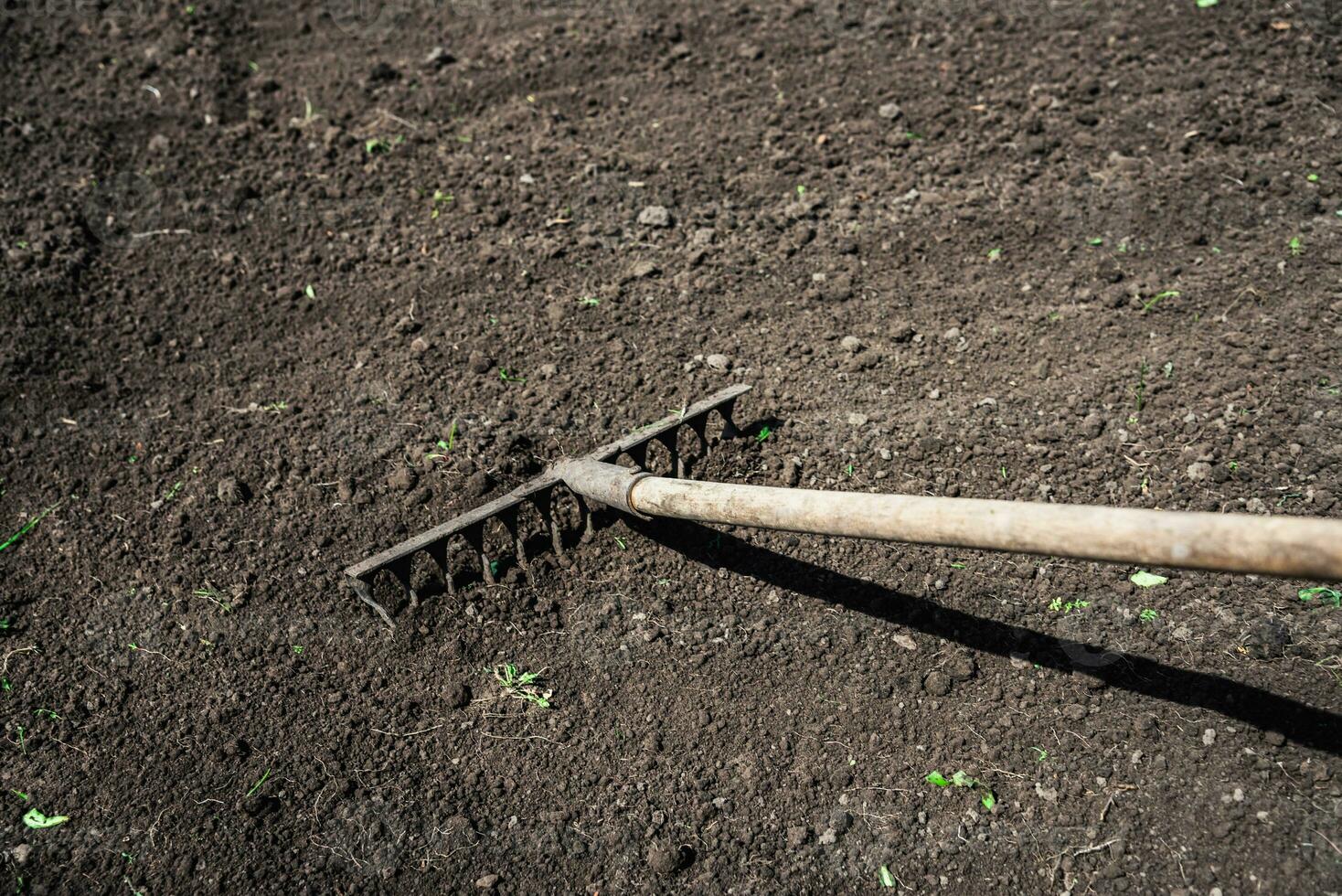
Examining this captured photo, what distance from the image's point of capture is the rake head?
338 centimetres

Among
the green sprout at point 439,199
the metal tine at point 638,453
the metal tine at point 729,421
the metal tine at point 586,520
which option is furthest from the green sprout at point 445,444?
the green sprout at point 439,199

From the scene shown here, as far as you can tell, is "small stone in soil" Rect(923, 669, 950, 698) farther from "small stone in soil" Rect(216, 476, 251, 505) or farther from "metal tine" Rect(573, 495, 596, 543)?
"small stone in soil" Rect(216, 476, 251, 505)

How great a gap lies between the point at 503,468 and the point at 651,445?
0.57 meters

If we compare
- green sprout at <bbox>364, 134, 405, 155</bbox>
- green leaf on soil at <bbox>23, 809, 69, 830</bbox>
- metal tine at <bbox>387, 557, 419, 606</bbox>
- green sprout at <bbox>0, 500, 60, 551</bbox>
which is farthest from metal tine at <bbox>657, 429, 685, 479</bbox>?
green sprout at <bbox>364, 134, 405, 155</bbox>

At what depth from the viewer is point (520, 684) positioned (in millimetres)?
3301

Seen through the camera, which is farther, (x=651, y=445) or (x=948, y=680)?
(x=651, y=445)

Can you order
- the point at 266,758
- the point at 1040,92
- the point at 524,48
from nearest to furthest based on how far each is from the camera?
the point at 266,758 → the point at 1040,92 → the point at 524,48

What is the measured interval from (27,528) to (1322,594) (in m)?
4.45

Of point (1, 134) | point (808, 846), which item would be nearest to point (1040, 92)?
point (808, 846)

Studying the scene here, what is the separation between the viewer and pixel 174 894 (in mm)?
2863

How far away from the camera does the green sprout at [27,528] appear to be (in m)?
3.73

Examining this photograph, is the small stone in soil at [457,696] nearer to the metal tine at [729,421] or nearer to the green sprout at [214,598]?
the green sprout at [214,598]

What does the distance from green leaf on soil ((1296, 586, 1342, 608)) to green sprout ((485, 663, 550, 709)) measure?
2.40 metres

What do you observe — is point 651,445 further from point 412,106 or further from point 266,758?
point 412,106
